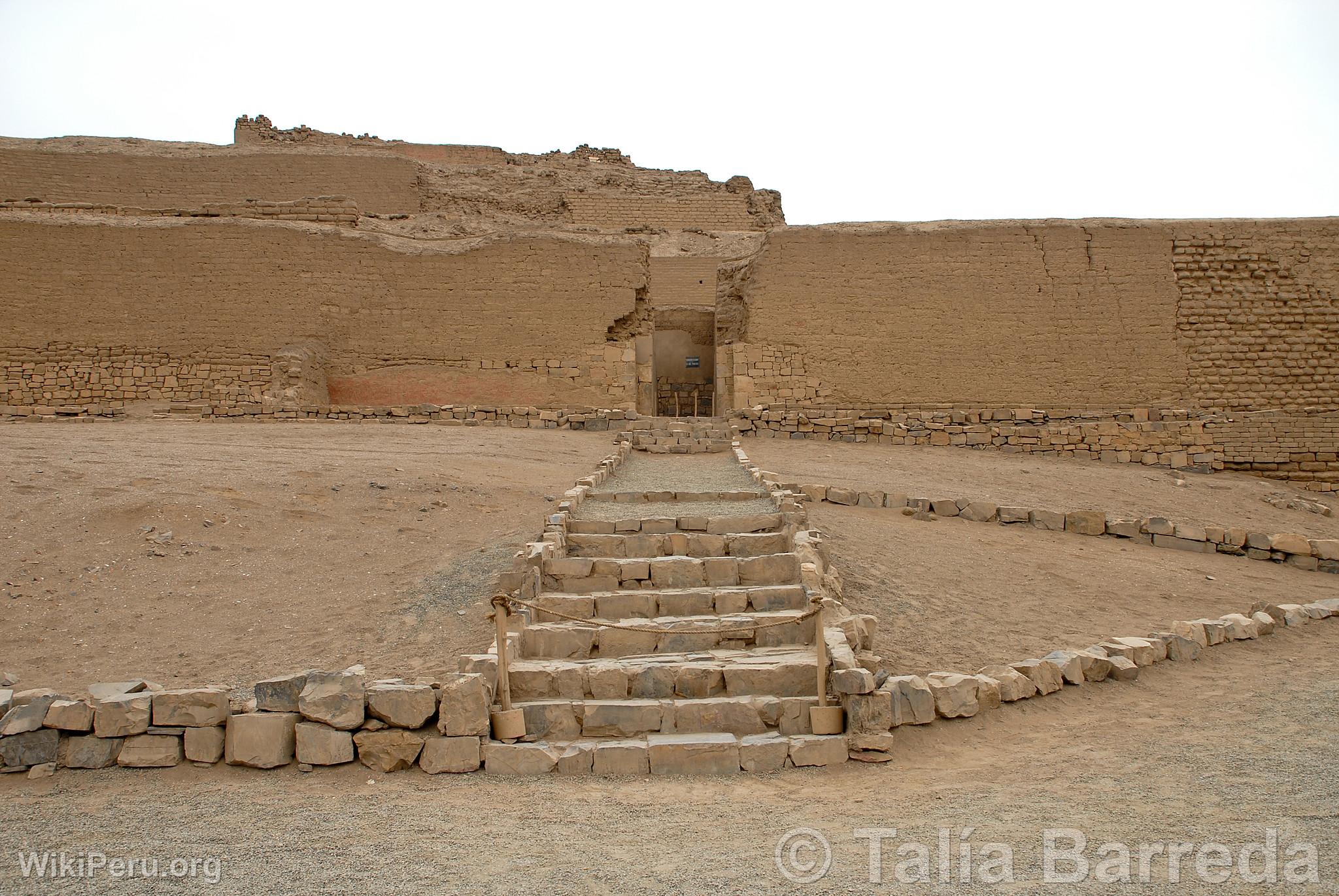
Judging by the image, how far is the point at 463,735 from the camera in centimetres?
491

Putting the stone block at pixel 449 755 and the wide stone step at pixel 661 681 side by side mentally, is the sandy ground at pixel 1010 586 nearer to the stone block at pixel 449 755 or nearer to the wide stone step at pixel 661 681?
the wide stone step at pixel 661 681

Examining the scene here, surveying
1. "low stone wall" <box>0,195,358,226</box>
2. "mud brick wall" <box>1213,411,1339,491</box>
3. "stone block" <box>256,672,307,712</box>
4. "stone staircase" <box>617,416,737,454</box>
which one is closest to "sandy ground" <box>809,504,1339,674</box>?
"stone block" <box>256,672,307,712</box>

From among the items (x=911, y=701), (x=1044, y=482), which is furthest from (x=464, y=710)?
(x=1044, y=482)

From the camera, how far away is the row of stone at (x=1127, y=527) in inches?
402

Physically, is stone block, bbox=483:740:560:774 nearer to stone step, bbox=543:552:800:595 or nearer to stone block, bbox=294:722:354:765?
stone block, bbox=294:722:354:765

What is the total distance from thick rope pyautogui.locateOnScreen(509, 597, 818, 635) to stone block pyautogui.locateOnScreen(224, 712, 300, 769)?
1356mm

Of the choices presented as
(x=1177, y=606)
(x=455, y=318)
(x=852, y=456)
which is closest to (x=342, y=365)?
(x=455, y=318)

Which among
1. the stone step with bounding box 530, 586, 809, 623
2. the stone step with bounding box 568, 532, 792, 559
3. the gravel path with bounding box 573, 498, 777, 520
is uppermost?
the gravel path with bounding box 573, 498, 777, 520

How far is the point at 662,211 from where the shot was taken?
83.2ft

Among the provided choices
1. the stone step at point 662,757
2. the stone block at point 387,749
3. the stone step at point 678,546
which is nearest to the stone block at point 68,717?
the stone block at point 387,749

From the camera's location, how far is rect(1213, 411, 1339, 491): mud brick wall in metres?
16.1

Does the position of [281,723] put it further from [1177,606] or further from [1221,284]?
[1221,284]

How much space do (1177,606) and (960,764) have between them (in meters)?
4.36

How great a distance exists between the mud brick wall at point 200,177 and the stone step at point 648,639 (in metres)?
19.0
